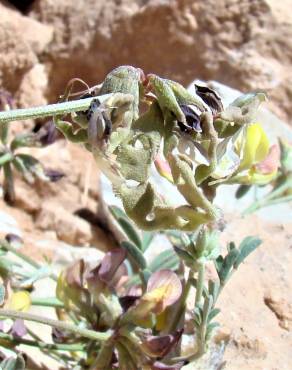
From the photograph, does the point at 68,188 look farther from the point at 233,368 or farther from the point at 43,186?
the point at 233,368

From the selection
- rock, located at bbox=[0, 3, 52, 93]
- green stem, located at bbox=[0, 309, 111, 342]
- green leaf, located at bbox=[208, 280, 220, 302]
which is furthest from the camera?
rock, located at bbox=[0, 3, 52, 93]

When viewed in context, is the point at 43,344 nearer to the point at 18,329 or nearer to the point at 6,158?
the point at 18,329

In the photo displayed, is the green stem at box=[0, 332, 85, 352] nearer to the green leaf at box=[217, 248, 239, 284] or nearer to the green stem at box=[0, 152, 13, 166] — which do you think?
the green leaf at box=[217, 248, 239, 284]

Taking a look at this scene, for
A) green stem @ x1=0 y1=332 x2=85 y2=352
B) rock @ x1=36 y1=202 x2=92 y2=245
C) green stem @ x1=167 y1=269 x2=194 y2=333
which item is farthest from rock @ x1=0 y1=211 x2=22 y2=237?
green stem @ x1=167 y1=269 x2=194 y2=333

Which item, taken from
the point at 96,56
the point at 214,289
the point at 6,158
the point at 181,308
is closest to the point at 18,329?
the point at 181,308

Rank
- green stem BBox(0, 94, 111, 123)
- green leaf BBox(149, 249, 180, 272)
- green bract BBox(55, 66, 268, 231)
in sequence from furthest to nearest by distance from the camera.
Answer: green leaf BBox(149, 249, 180, 272) < green bract BBox(55, 66, 268, 231) < green stem BBox(0, 94, 111, 123)

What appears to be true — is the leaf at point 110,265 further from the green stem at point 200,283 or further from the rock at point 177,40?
the rock at point 177,40
